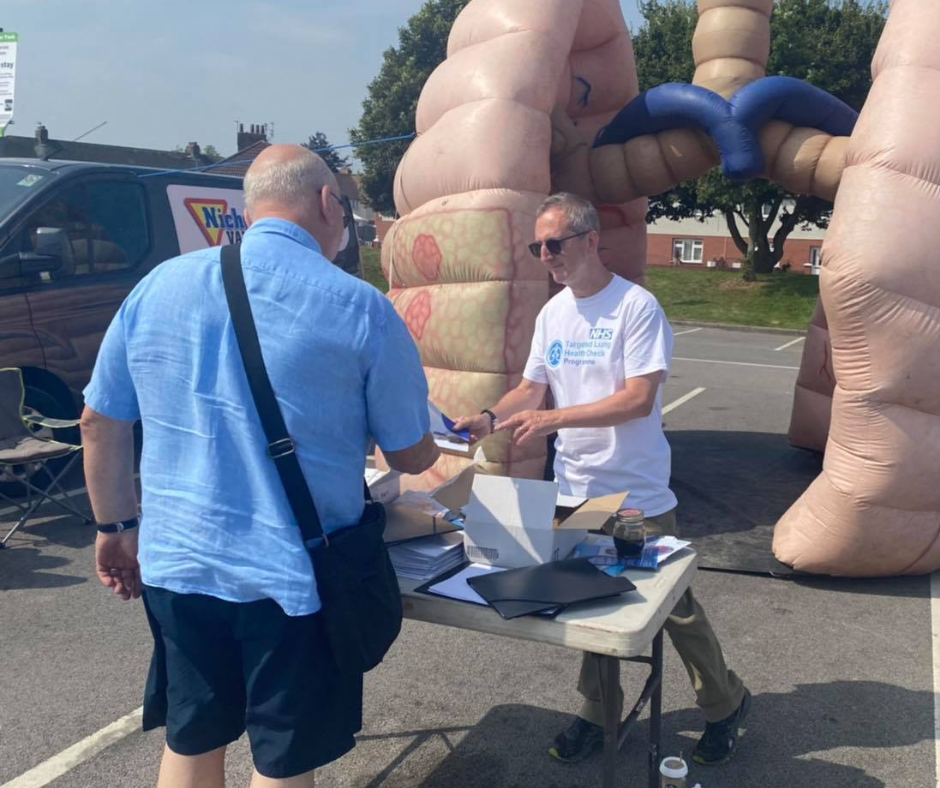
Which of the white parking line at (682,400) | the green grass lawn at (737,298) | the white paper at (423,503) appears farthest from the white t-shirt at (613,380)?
the green grass lawn at (737,298)

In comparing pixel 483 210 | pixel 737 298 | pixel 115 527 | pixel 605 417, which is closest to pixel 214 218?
pixel 483 210

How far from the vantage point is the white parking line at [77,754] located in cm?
288

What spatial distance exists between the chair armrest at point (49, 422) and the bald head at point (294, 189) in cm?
403

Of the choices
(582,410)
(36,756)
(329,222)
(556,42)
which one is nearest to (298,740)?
(329,222)

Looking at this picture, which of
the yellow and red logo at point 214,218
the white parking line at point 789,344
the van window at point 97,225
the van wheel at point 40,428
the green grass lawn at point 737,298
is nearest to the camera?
the van wheel at point 40,428

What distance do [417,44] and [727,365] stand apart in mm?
25954

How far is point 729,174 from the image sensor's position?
5.62 meters

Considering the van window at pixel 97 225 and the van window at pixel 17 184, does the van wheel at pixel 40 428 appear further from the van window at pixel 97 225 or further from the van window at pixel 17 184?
the van window at pixel 17 184

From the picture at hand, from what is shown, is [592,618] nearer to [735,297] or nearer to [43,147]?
[43,147]

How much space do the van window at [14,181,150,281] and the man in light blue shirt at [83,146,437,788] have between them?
188 inches

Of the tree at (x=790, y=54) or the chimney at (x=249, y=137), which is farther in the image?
the chimney at (x=249, y=137)

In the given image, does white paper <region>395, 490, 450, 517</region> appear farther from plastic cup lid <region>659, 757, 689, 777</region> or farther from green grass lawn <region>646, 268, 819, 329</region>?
green grass lawn <region>646, 268, 819, 329</region>

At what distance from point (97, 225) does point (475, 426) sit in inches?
192

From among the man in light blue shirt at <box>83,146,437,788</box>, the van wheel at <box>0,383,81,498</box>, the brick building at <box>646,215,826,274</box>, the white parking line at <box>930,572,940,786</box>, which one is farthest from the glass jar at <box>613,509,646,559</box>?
the brick building at <box>646,215,826,274</box>
